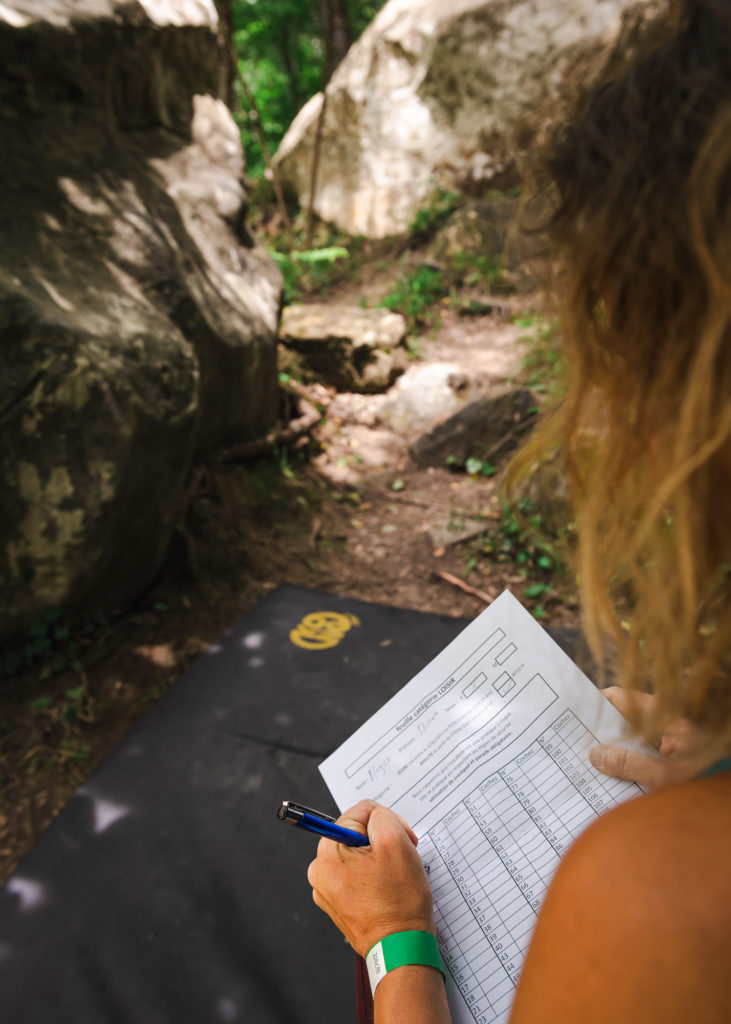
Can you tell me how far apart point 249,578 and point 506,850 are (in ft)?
9.02

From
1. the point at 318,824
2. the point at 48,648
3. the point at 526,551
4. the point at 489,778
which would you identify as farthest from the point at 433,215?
the point at 318,824

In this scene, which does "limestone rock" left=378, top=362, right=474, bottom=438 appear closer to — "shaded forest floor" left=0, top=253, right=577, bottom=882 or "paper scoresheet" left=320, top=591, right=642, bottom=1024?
"shaded forest floor" left=0, top=253, right=577, bottom=882

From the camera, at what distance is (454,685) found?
113 centimetres

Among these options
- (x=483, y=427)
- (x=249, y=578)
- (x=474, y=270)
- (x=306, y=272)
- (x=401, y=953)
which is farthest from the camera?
(x=306, y=272)

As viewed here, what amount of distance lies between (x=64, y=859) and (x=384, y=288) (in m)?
7.01

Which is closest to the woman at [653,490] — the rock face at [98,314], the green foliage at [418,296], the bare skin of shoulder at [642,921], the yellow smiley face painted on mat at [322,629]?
the bare skin of shoulder at [642,921]

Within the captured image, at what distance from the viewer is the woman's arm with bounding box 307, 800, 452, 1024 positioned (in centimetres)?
84

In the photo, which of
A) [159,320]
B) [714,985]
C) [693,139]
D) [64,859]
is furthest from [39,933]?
[159,320]

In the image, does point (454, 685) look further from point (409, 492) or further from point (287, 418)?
point (287, 418)

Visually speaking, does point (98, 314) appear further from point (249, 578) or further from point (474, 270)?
point (474, 270)

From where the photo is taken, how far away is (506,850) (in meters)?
0.97

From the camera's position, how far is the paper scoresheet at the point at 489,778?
915 mm

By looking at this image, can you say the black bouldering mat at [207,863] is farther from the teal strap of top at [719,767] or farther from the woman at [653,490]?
the teal strap of top at [719,767]

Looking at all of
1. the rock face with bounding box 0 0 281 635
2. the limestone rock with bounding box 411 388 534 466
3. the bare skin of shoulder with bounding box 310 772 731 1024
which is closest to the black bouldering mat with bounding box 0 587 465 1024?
the rock face with bounding box 0 0 281 635
